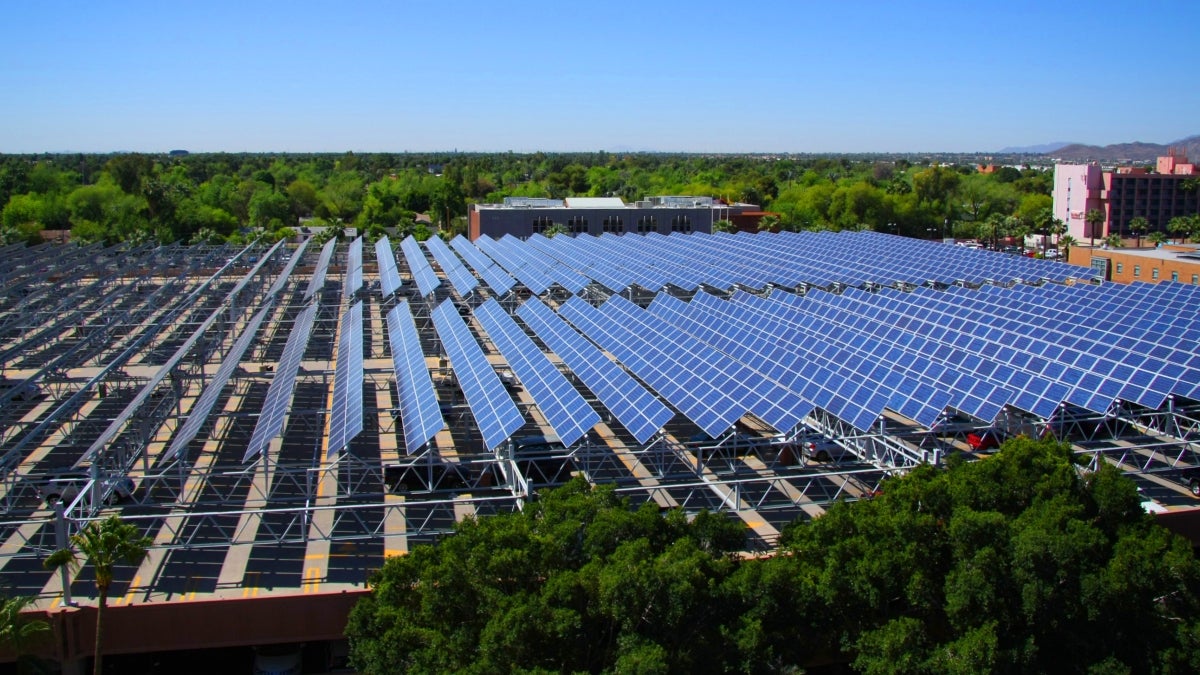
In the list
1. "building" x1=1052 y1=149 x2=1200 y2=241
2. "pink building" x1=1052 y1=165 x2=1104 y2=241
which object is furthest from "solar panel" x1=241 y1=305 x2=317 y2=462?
"building" x1=1052 y1=149 x2=1200 y2=241

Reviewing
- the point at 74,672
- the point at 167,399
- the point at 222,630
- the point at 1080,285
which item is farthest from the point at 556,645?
the point at 1080,285

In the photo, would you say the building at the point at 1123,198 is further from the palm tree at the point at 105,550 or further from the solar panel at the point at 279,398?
the palm tree at the point at 105,550

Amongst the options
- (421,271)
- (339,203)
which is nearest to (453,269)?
(421,271)

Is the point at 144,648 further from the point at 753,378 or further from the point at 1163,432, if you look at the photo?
the point at 1163,432

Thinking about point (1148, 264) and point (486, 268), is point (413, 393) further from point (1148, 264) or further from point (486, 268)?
point (1148, 264)

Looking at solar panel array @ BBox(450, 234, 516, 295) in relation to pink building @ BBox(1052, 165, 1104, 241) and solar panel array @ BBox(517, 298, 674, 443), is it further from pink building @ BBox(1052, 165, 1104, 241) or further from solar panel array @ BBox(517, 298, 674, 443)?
pink building @ BBox(1052, 165, 1104, 241)
